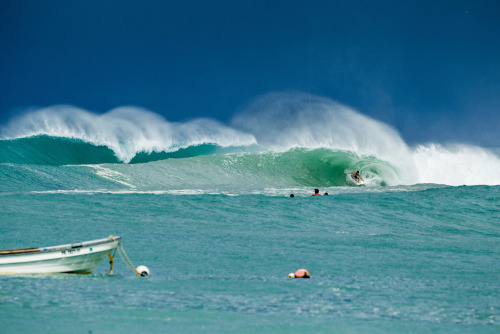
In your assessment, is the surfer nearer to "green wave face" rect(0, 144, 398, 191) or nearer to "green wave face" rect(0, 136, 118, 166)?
"green wave face" rect(0, 144, 398, 191)

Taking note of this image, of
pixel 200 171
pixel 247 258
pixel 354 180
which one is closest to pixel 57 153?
pixel 200 171

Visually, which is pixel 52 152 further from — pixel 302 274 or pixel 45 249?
pixel 302 274

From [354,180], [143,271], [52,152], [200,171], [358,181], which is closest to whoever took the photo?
[143,271]

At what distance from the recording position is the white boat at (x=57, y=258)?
10.3 meters

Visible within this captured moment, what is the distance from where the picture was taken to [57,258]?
419 inches

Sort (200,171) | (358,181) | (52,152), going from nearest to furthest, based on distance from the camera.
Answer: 1. (200,171)
2. (358,181)
3. (52,152)

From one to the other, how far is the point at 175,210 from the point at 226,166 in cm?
2124

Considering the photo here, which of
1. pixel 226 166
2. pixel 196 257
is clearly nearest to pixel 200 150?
pixel 226 166

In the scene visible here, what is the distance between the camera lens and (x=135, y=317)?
25.6 feet

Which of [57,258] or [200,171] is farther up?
[200,171]

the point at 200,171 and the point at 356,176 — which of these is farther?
the point at 356,176

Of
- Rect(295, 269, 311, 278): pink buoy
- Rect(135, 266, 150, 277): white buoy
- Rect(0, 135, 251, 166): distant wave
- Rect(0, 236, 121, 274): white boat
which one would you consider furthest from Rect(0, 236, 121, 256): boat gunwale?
Rect(0, 135, 251, 166): distant wave

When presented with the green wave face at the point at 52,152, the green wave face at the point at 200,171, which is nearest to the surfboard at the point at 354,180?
the green wave face at the point at 200,171

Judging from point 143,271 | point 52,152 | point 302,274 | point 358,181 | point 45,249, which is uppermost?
point 358,181
